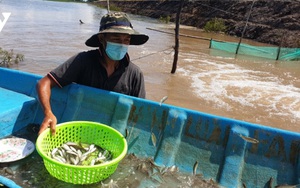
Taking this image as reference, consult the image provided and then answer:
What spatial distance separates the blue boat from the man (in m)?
0.17

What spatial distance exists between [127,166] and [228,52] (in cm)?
1449

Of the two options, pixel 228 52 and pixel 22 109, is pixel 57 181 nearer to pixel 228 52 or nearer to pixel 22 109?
pixel 22 109

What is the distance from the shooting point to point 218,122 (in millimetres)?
3121

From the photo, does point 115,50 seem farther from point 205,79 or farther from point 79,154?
point 205,79

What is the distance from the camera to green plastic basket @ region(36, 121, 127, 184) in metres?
2.41

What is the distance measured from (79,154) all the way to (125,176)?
1.77 feet

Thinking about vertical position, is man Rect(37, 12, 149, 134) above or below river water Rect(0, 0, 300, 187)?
above

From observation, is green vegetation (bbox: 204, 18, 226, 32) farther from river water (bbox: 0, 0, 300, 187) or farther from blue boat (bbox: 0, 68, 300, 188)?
blue boat (bbox: 0, 68, 300, 188)

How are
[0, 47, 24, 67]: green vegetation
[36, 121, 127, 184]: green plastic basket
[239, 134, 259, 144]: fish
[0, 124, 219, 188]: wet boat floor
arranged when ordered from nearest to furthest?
[36, 121, 127, 184]: green plastic basket, [0, 124, 219, 188]: wet boat floor, [239, 134, 259, 144]: fish, [0, 47, 24, 67]: green vegetation

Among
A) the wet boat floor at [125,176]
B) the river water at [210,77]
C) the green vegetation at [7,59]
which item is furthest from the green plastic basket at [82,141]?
the green vegetation at [7,59]

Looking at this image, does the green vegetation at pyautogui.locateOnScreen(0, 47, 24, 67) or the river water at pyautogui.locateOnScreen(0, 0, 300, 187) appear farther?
the green vegetation at pyautogui.locateOnScreen(0, 47, 24, 67)

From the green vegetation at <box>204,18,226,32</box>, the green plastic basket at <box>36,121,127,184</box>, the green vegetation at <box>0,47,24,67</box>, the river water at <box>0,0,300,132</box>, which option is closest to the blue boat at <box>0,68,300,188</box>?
the green plastic basket at <box>36,121,127,184</box>

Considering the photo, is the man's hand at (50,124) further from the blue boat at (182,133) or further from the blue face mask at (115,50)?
the blue face mask at (115,50)

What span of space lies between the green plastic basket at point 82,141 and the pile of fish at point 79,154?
0.10 meters
